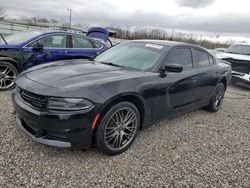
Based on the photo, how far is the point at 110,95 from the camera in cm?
256

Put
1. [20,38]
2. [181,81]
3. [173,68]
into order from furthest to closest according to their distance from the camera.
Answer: [20,38] → [181,81] → [173,68]

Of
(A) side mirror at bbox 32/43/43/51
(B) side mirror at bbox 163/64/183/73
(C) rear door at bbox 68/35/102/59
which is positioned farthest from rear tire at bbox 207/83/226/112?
(A) side mirror at bbox 32/43/43/51

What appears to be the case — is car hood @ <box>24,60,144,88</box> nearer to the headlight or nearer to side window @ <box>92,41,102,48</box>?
the headlight

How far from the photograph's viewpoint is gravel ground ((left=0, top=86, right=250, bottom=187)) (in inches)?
92.4

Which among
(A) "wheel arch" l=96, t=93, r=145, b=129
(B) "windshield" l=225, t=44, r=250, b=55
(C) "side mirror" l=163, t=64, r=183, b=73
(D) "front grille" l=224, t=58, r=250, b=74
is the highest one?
(B) "windshield" l=225, t=44, r=250, b=55

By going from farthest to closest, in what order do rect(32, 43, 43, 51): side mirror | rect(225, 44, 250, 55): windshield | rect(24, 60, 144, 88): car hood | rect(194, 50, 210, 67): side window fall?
1. rect(225, 44, 250, 55): windshield
2. rect(32, 43, 43, 51): side mirror
3. rect(194, 50, 210, 67): side window
4. rect(24, 60, 144, 88): car hood

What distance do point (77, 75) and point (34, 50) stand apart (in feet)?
9.07

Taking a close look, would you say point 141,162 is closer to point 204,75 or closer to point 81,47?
point 204,75

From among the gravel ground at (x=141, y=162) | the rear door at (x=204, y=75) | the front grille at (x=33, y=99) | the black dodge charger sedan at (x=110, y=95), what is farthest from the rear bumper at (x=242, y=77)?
the front grille at (x=33, y=99)

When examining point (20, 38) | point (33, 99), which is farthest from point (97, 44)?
point (33, 99)

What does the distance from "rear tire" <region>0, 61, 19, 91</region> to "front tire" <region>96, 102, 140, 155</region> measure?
10.4 ft

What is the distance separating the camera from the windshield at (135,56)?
340cm

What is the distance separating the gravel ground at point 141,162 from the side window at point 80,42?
2.65m

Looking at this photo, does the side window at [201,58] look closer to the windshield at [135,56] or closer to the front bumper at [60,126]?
the windshield at [135,56]
